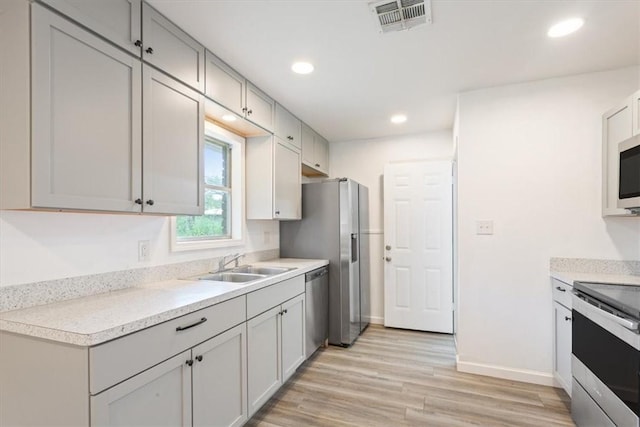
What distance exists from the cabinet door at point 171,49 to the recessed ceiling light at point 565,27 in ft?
7.14

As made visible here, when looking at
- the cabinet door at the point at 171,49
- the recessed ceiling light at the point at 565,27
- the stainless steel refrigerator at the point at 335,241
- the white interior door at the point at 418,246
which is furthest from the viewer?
the white interior door at the point at 418,246

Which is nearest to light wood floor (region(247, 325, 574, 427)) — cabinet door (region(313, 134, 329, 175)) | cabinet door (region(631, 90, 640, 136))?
cabinet door (region(631, 90, 640, 136))

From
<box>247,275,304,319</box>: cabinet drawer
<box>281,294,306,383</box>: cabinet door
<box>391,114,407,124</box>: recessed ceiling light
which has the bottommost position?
<box>281,294,306,383</box>: cabinet door

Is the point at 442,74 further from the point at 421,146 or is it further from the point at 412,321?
the point at 412,321

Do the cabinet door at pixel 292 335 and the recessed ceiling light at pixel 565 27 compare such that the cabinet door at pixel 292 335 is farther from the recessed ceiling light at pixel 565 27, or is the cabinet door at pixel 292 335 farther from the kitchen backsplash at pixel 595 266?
the recessed ceiling light at pixel 565 27

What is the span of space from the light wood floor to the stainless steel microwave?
1.47 metres

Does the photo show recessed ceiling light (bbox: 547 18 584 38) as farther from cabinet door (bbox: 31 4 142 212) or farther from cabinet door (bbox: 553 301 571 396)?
cabinet door (bbox: 31 4 142 212)

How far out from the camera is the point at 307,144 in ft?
12.2

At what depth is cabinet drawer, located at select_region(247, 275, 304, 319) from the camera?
2.00m

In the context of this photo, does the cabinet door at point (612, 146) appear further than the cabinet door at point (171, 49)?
Yes

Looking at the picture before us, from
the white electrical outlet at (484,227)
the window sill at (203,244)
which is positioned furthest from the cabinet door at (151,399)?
the white electrical outlet at (484,227)

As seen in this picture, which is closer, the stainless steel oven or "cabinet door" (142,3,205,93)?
the stainless steel oven

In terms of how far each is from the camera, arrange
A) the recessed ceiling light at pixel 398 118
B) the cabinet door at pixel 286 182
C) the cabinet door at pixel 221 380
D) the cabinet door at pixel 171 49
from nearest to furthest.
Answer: the cabinet door at pixel 221 380 < the cabinet door at pixel 171 49 < the cabinet door at pixel 286 182 < the recessed ceiling light at pixel 398 118

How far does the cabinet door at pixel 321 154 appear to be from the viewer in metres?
3.98
